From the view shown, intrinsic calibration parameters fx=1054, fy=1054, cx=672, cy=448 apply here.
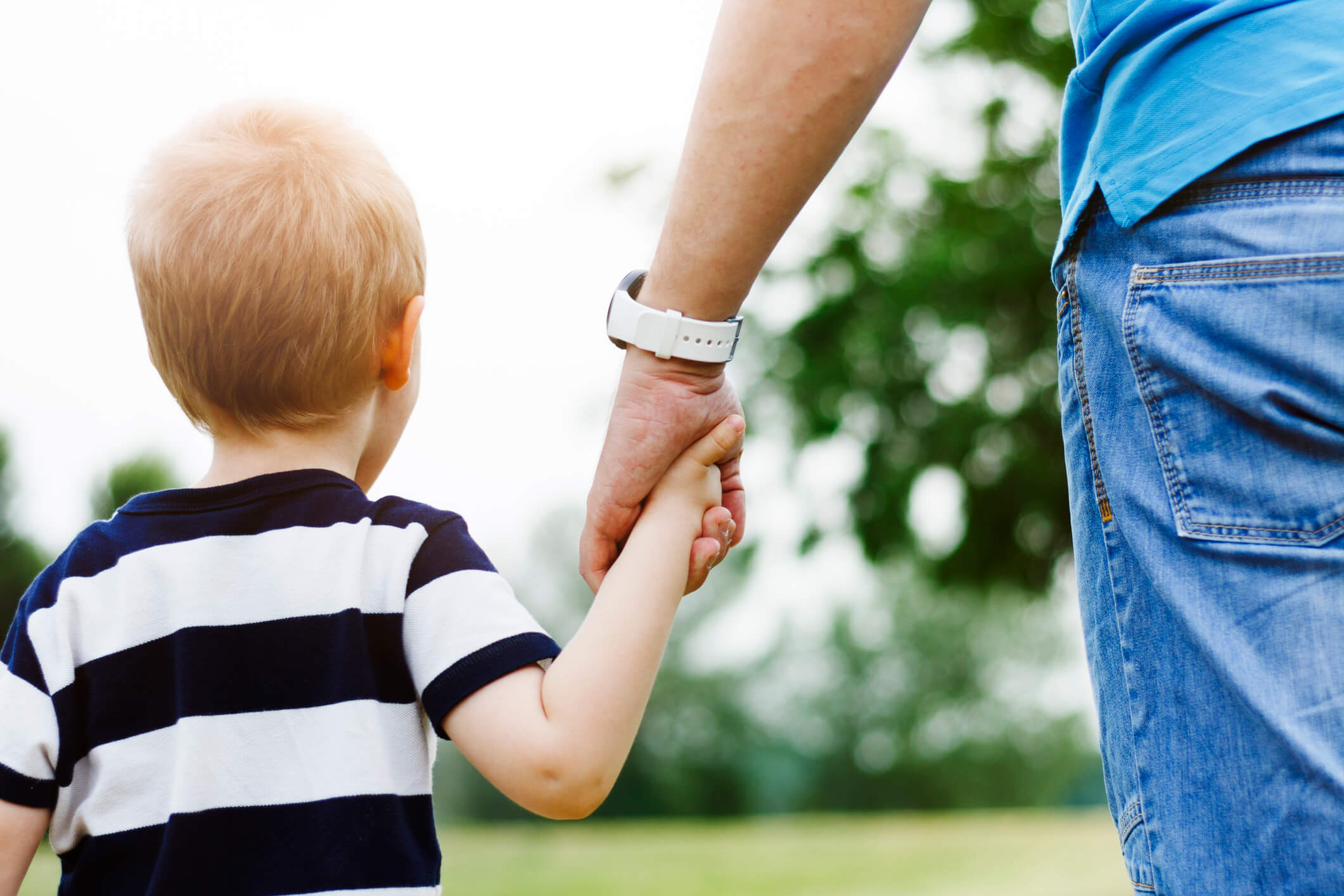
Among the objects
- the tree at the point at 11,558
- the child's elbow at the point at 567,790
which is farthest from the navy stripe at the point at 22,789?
the tree at the point at 11,558

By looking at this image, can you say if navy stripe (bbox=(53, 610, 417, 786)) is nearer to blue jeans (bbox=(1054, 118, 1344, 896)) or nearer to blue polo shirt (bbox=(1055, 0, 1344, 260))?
blue jeans (bbox=(1054, 118, 1344, 896))

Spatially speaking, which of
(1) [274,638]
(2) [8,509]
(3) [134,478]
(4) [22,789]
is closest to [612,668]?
(1) [274,638]

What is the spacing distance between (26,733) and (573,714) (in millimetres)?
694

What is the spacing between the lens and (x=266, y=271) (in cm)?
139

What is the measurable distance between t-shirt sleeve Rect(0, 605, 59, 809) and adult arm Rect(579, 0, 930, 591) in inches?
30.8

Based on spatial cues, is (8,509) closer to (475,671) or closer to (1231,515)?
(475,671)

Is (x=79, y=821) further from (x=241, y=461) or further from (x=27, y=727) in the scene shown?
(x=241, y=461)

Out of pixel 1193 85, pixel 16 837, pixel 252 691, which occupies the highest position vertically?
pixel 1193 85

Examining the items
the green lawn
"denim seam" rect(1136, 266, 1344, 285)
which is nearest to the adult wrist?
"denim seam" rect(1136, 266, 1344, 285)

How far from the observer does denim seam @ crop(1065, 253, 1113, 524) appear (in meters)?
1.35

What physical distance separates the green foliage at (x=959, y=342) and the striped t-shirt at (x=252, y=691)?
7.61 m

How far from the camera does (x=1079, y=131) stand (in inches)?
60.2

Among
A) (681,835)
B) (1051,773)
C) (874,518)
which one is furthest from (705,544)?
(1051,773)

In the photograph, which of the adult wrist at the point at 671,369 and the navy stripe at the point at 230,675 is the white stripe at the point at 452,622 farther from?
the adult wrist at the point at 671,369
